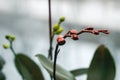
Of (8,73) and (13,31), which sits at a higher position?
(13,31)

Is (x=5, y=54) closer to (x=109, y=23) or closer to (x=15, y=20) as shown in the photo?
(x=15, y=20)

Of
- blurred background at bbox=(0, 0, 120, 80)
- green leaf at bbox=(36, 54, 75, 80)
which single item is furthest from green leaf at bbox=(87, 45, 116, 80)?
blurred background at bbox=(0, 0, 120, 80)

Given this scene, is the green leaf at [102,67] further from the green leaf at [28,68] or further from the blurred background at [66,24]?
the blurred background at [66,24]

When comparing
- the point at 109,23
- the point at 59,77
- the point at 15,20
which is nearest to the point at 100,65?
the point at 59,77

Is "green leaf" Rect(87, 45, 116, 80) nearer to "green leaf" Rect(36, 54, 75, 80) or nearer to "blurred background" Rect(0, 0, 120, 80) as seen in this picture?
"green leaf" Rect(36, 54, 75, 80)

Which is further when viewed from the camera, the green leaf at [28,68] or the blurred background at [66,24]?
the blurred background at [66,24]

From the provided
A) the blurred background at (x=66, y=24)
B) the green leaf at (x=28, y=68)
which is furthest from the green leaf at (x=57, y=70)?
the blurred background at (x=66, y=24)
